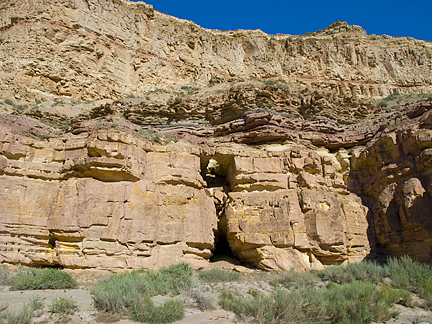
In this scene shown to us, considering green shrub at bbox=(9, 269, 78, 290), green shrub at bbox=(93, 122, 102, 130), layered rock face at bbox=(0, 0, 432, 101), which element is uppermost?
layered rock face at bbox=(0, 0, 432, 101)

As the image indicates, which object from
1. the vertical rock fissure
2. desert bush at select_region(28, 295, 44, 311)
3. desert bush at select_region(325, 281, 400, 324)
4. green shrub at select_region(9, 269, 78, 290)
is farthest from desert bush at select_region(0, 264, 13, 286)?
desert bush at select_region(325, 281, 400, 324)

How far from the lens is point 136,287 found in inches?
345

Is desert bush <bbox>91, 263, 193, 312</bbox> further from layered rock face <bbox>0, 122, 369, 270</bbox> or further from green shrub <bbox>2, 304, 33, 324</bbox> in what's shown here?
layered rock face <bbox>0, 122, 369, 270</bbox>

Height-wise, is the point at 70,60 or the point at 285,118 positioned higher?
the point at 70,60

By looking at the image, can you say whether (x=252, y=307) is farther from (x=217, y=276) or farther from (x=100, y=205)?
(x=100, y=205)

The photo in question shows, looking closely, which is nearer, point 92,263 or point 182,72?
point 92,263

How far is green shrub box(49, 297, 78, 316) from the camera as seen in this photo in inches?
285

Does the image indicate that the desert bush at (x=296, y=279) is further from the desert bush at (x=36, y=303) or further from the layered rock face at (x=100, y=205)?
the desert bush at (x=36, y=303)

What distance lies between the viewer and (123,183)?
41.6 ft

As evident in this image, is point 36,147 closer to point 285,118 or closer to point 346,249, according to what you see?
point 285,118

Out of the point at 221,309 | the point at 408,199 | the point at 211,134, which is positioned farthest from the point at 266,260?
the point at 211,134

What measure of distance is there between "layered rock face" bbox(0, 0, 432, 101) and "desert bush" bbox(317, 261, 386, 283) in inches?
536

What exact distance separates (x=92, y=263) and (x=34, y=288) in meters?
2.27

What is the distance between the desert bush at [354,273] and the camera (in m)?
11.3
